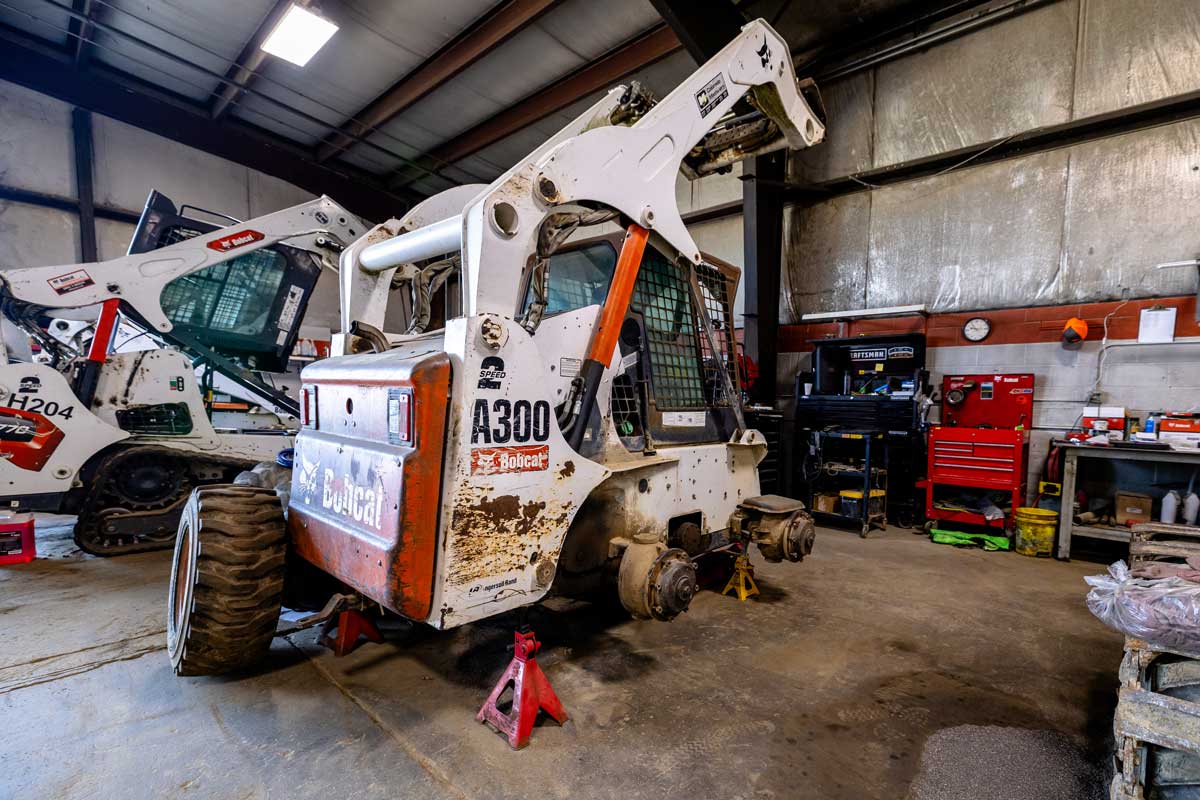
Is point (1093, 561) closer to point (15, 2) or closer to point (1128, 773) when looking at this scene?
point (1128, 773)

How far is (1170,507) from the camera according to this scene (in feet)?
13.3

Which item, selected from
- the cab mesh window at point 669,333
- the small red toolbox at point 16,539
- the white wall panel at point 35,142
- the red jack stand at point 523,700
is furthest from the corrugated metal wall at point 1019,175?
the white wall panel at point 35,142

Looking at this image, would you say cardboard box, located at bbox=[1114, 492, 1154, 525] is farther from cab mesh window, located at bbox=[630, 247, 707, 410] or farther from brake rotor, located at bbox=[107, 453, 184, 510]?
brake rotor, located at bbox=[107, 453, 184, 510]

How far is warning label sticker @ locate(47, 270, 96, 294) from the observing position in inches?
148

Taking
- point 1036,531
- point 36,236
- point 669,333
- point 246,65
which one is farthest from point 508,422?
point 36,236

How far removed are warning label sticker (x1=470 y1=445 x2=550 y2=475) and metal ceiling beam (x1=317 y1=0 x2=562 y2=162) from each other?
474cm

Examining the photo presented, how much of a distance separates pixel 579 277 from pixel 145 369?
3.69 m

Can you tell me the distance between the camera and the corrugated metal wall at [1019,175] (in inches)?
171

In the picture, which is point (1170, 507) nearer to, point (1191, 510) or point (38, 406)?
point (1191, 510)

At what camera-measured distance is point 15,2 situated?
508cm

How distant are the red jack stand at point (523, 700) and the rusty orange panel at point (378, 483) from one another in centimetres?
41

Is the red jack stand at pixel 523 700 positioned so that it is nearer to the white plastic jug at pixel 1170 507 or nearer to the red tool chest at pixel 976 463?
the red tool chest at pixel 976 463

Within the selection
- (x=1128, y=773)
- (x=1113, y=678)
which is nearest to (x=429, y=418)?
(x=1128, y=773)

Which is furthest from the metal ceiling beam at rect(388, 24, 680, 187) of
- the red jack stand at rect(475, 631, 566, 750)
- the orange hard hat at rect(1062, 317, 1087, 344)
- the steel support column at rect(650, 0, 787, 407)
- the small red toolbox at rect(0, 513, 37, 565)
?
the small red toolbox at rect(0, 513, 37, 565)
